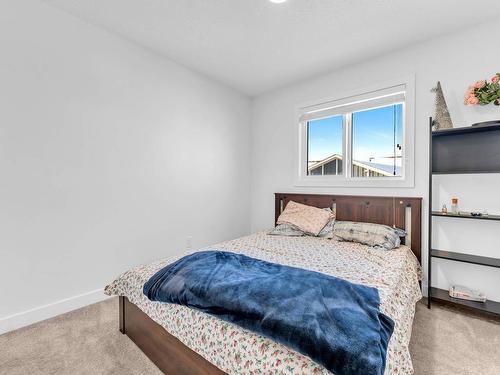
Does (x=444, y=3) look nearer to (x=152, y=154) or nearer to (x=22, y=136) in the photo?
(x=152, y=154)

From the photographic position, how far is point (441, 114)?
7.72 ft

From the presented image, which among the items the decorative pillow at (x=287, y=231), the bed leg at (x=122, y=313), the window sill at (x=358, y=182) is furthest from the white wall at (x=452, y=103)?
the bed leg at (x=122, y=313)

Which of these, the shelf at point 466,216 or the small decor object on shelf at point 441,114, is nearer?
the shelf at point 466,216

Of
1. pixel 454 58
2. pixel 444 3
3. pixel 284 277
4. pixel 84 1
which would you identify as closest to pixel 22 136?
pixel 84 1

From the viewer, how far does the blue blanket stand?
935mm

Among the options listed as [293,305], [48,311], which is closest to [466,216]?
[293,305]

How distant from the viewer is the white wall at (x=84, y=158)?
6.42ft

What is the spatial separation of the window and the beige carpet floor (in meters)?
1.36

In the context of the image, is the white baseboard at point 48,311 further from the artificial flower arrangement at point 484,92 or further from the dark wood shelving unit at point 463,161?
the artificial flower arrangement at point 484,92

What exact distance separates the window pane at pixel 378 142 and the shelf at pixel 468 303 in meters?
1.24

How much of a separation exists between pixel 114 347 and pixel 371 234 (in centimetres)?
241

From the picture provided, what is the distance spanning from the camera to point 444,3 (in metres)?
2.03

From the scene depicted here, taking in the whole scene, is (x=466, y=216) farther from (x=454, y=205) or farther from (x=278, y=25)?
(x=278, y=25)

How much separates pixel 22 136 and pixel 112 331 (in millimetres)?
1682
